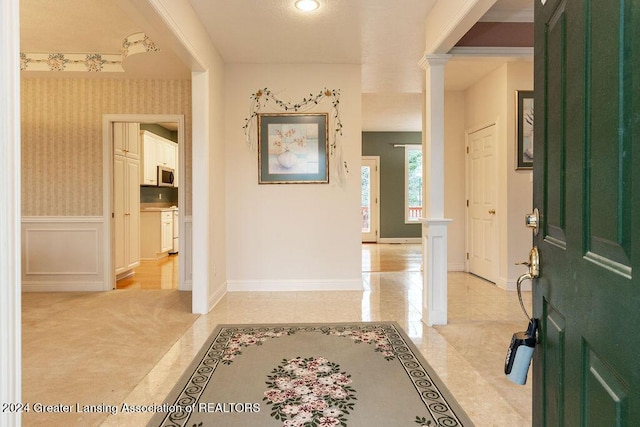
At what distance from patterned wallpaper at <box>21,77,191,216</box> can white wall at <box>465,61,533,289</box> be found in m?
3.66

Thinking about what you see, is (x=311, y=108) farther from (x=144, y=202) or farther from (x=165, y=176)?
(x=144, y=202)

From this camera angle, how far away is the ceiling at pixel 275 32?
3182 mm

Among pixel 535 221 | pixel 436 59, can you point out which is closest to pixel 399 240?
pixel 436 59

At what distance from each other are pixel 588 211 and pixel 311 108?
3.95 m

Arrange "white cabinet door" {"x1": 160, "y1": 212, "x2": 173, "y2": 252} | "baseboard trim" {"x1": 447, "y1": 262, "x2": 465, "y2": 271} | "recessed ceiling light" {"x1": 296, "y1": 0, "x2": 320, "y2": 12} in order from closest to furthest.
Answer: "recessed ceiling light" {"x1": 296, "y1": 0, "x2": 320, "y2": 12}
"baseboard trim" {"x1": 447, "y1": 262, "x2": 465, "y2": 271}
"white cabinet door" {"x1": 160, "y1": 212, "x2": 173, "y2": 252}

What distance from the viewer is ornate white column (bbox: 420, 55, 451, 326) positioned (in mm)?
3170

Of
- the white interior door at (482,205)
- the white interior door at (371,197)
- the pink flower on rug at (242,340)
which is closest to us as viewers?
the pink flower on rug at (242,340)

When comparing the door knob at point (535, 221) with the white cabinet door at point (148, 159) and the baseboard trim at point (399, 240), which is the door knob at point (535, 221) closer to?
the white cabinet door at point (148, 159)

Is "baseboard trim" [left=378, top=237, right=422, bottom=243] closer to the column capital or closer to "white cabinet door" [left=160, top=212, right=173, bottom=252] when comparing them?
"white cabinet door" [left=160, top=212, right=173, bottom=252]

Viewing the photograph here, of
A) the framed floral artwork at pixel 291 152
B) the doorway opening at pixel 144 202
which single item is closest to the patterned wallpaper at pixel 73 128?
the doorway opening at pixel 144 202

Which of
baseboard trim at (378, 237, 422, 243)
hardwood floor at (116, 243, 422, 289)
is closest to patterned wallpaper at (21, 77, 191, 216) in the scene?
hardwood floor at (116, 243, 422, 289)

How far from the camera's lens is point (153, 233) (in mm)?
7059

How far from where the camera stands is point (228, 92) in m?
4.42

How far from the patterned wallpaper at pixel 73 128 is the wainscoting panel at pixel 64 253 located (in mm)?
128
